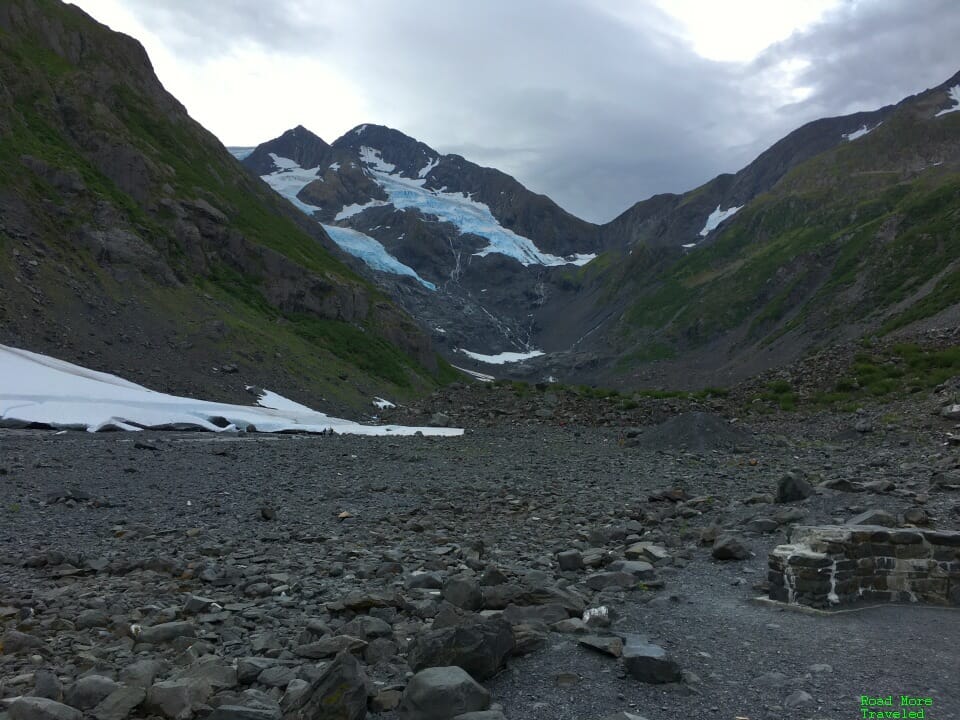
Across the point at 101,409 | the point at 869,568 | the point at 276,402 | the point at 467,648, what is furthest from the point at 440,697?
the point at 276,402

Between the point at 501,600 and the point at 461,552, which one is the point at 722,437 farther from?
the point at 501,600

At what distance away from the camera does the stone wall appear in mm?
7453

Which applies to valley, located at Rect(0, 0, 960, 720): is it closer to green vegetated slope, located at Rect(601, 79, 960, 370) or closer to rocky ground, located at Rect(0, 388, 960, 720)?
rocky ground, located at Rect(0, 388, 960, 720)

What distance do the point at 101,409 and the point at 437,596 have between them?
84.5ft

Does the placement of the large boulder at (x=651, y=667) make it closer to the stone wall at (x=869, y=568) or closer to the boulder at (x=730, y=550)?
the stone wall at (x=869, y=568)

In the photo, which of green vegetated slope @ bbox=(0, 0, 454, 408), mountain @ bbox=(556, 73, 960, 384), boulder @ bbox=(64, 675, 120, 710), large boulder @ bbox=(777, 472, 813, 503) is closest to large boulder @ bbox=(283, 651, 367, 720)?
boulder @ bbox=(64, 675, 120, 710)

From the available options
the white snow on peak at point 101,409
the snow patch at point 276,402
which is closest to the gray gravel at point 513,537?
the white snow on peak at point 101,409

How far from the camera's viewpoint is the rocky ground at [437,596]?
5.11m

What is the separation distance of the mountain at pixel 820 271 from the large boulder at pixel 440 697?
59907 mm

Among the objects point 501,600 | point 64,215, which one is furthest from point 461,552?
point 64,215

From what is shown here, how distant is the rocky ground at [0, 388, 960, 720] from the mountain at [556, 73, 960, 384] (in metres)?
51.1

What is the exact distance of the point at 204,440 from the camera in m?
24.6

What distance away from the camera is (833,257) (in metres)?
130

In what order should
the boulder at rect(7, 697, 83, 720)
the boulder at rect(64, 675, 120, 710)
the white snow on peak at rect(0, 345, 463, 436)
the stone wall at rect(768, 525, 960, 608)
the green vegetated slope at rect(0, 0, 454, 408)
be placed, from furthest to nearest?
the green vegetated slope at rect(0, 0, 454, 408)
the white snow on peak at rect(0, 345, 463, 436)
the stone wall at rect(768, 525, 960, 608)
the boulder at rect(64, 675, 120, 710)
the boulder at rect(7, 697, 83, 720)
